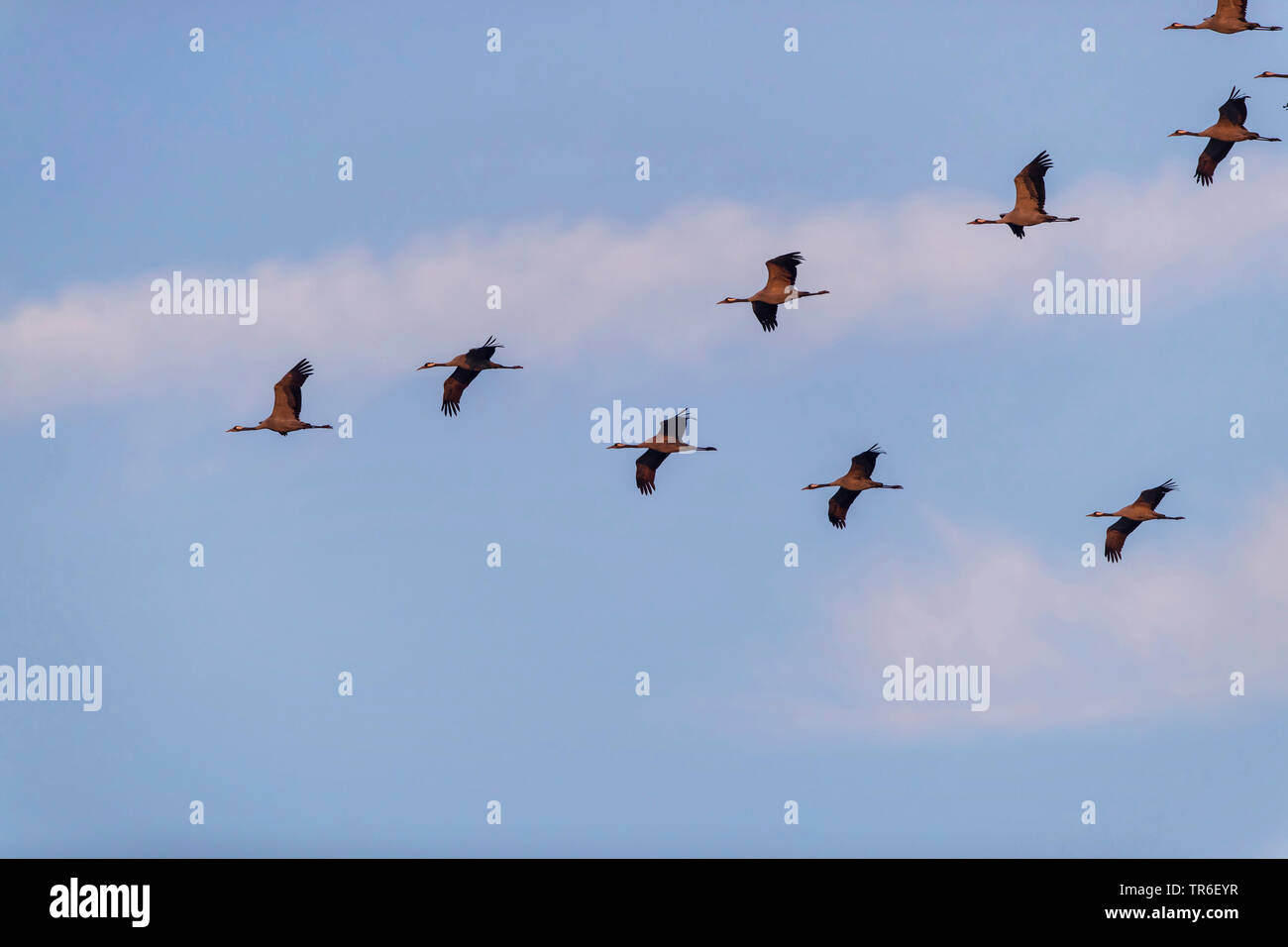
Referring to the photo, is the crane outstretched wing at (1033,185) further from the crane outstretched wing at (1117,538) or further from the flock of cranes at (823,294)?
the crane outstretched wing at (1117,538)

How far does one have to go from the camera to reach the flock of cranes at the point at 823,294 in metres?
57.5

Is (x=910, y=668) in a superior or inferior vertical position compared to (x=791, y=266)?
inferior

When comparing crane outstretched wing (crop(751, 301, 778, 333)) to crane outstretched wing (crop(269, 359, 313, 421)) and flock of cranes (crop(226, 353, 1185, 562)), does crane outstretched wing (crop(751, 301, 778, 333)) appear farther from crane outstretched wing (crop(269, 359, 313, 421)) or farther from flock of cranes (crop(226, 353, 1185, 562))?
crane outstretched wing (crop(269, 359, 313, 421))

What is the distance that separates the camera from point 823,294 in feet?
195

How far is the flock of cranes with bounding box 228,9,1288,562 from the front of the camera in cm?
5753

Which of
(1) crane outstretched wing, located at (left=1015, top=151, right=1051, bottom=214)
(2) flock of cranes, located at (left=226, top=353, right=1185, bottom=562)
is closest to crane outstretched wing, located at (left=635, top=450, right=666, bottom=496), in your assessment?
(2) flock of cranes, located at (left=226, top=353, right=1185, bottom=562)

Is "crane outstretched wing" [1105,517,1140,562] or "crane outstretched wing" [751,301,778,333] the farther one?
"crane outstretched wing" [1105,517,1140,562]

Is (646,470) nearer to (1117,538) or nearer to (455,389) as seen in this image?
(455,389)

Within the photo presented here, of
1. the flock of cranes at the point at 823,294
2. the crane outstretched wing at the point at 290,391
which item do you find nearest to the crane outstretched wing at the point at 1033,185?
the flock of cranes at the point at 823,294

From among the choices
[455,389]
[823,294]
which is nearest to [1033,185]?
[823,294]
